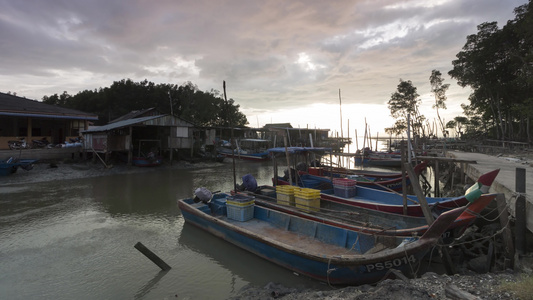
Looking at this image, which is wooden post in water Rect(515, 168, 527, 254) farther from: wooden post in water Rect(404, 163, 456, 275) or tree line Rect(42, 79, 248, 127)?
tree line Rect(42, 79, 248, 127)

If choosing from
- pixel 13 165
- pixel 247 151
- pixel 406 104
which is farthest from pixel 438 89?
pixel 13 165

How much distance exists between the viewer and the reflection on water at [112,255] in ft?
20.2

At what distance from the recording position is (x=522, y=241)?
5.64 m

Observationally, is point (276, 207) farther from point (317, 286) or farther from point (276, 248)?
point (317, 286)

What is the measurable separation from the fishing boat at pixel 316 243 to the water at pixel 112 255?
39cm

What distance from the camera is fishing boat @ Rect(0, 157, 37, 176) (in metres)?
18.5

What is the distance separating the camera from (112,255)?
7.86 metres

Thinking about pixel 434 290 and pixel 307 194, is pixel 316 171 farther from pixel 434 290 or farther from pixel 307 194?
pixel 434 290

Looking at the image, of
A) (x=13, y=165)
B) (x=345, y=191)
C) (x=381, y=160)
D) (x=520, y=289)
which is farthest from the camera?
(x=381, y=160)

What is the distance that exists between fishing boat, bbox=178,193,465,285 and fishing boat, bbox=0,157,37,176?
1692 cm

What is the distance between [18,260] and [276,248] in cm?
722

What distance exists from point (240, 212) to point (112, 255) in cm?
386

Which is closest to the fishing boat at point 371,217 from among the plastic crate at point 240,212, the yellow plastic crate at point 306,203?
the yellow plastic crate at point 306,203

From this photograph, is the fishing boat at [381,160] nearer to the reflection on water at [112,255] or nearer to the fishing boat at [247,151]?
the fishing boat at [247,151]
